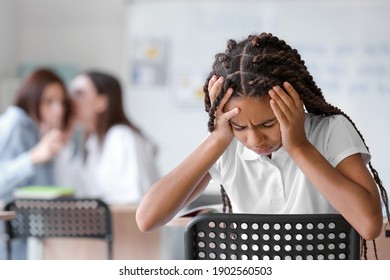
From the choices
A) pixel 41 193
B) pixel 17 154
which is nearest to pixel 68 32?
pixel 17 154

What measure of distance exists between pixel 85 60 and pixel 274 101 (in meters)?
3.97

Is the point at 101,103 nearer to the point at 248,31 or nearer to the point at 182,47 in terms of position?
the point at 248,31

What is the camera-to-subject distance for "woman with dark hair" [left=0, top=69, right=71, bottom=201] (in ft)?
9.23

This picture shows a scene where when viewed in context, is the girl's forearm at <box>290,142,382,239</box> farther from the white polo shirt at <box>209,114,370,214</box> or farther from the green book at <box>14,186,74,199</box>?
the green book at <box>14,186,74,199</box>

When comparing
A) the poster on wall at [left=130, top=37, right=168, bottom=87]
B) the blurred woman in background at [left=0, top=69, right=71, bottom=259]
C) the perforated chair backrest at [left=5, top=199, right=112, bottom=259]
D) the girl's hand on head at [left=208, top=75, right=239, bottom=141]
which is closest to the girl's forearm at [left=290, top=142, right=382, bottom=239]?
the girl's hand on head at [left=208, top=75, right=239, bottom=141]

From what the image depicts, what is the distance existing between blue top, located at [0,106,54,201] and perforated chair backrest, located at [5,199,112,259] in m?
0.37

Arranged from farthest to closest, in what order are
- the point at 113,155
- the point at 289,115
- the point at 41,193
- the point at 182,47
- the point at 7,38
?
the point at 7,38 < the point at 182,47 < the point at 113,155 < the point at 41,193 < the point at 289,115

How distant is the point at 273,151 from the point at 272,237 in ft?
0.52

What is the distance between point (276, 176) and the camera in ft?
4.32

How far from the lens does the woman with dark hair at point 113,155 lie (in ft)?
10.0

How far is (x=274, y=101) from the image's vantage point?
1156 mm

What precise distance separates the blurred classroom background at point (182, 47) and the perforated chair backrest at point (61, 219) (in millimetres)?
1772

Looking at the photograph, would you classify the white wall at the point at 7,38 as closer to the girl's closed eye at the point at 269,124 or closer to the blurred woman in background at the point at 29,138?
the blurred woman in background at the point at 29,138
